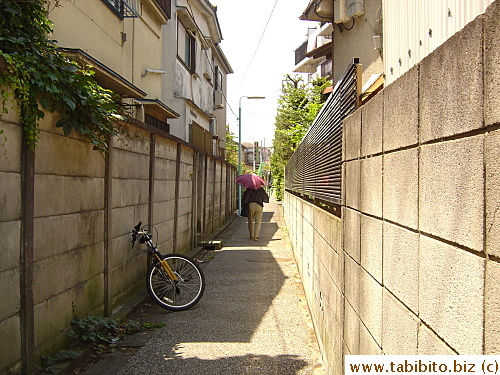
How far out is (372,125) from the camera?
301 centimetres

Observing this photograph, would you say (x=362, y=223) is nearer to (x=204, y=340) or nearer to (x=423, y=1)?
(x=423, y=1)

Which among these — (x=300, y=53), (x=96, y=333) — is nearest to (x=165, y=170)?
(x=96, y=333)

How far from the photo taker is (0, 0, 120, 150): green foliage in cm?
385

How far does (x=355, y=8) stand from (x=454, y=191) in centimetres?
1157

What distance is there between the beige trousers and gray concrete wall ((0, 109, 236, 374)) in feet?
22.9

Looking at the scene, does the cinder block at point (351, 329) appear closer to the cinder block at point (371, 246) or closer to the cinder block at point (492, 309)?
the cinder block at point (371, 246)

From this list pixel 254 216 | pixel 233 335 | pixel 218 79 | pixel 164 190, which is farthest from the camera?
pixel 218 79

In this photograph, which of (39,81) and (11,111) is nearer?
(11,111)

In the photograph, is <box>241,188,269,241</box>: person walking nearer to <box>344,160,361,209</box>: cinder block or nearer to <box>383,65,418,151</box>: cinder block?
<box>344,160,361,209</box>: cinder block

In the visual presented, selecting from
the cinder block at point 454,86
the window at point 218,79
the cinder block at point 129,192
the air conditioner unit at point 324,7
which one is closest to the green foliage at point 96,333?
the cinder block at point 129,192

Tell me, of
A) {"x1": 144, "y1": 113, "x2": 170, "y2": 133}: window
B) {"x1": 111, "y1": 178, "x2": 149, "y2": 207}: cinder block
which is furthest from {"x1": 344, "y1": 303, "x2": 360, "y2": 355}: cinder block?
{"x1": 144, "y1": 113, "x2": 170, "y2": 133}: window

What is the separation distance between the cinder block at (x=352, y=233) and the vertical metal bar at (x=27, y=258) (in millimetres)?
2490

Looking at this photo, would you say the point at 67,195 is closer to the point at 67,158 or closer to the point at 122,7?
the point at 67,158

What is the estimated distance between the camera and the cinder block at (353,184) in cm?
344
